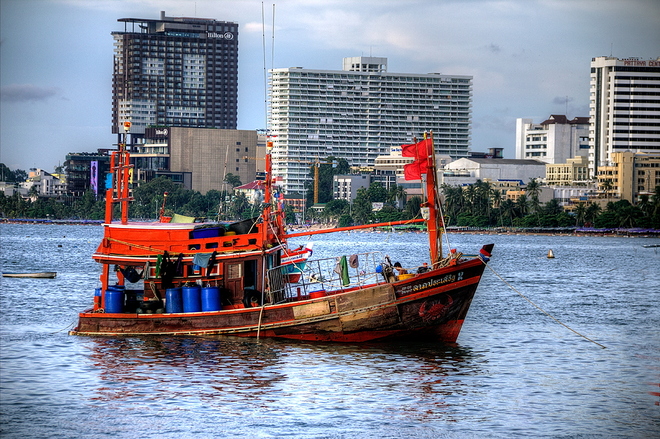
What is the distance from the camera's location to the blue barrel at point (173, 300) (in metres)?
31.8

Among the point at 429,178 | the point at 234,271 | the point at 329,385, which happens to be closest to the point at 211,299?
the point at 234,271

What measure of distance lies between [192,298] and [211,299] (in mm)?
631

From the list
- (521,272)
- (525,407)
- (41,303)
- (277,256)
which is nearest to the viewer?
(525,407)

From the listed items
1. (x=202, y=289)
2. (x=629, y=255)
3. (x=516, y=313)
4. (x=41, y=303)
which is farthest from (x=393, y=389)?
(x=629, y=255)

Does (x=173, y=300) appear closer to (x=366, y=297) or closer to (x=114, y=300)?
(x=114, y=300)

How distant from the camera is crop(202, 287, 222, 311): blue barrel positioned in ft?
104

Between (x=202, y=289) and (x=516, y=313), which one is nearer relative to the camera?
(x=202, y=289)

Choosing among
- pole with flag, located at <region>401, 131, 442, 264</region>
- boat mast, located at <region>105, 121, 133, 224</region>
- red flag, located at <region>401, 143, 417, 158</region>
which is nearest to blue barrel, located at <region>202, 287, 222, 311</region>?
boat mast, located at <region>105, 121, 133, 224</region>

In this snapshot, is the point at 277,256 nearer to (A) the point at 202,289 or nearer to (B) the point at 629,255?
(A) the point at 202,289

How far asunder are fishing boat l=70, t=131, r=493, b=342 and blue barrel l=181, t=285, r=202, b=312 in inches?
1.3

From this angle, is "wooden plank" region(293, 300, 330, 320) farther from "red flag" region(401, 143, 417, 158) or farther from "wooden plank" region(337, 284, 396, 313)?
"red flag" region(401, 143, 417, 158)

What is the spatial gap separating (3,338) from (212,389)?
1216 centimetres

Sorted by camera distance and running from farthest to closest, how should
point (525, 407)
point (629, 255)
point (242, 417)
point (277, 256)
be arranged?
point (629, 255) < point (277, 256) < point (525, 407) < point (242, 417)

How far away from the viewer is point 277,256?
1336 inches
